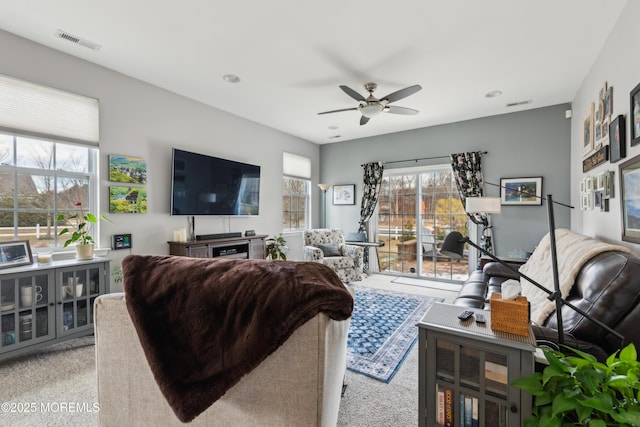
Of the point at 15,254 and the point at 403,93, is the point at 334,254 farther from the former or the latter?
the point at 15,254

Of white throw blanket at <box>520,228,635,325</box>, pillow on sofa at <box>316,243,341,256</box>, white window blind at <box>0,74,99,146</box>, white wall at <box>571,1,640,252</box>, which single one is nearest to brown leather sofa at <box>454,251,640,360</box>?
white throw blanket at <box>520,228,635,325</box>

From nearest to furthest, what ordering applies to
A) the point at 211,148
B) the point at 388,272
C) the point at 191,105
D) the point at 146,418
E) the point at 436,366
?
the point at 146,418 < the point at 436,366 < the point at 191,105 < the point at 211,148 < the point at 388,272

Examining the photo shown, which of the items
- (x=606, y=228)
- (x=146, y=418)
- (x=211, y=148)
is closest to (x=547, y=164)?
(x=606, y=228)

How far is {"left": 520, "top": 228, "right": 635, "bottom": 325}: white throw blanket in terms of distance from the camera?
1.75 meters

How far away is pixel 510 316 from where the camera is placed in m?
1.28

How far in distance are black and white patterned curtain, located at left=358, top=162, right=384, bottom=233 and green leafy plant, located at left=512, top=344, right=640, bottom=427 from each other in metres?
4.85

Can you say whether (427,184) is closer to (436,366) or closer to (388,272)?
(388,272)

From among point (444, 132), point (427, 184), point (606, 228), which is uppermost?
point (444, 132)

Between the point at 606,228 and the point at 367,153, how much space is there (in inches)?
160

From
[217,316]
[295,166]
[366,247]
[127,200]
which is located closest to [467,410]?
[217,316]

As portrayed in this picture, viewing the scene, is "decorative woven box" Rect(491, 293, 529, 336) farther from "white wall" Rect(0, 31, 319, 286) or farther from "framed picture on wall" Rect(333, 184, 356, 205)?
"framed picture on wall" Rect(333, 184, 356, 205)

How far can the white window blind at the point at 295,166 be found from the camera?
18.9 ft

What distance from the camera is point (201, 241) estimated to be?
3.84 m

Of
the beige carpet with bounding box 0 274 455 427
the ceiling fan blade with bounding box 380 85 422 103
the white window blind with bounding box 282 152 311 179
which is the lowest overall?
the beige carpet with bounding box 0 274 455 427
